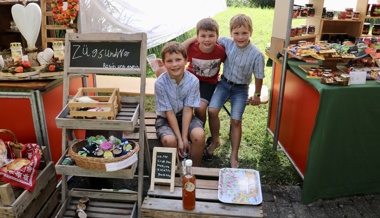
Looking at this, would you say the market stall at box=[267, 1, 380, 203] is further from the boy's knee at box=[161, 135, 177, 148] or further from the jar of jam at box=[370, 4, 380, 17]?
the boy's knee at box=[161, 135, 177, 148]

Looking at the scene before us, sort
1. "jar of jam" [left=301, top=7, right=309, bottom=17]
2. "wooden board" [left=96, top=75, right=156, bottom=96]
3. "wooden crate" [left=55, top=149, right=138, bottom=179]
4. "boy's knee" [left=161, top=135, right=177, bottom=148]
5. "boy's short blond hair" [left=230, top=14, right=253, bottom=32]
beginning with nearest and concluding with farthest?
"wooden crate" [left=55, top=149, right=138, bottom=179] → "boy's knee" [left=161, top=135, right=177, bottom=148] → "boy's short blond hair" [left=230, top=14, right=253, bottom=32] → "jar of jam" [left=301, top=7, right=309, bottom=17] → "wooden board" [left=96, top=75, right=156, bottom=96]

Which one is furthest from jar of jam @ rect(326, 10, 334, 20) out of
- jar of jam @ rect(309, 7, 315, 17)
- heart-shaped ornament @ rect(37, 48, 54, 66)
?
heart-shaped ornament @ rect(37, 48, 54, 66)

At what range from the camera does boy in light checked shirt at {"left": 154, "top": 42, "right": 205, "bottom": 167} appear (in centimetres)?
269

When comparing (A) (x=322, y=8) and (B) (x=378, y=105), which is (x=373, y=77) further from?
(A) (x=322, y=8)

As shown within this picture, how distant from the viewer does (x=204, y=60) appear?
3221 mm

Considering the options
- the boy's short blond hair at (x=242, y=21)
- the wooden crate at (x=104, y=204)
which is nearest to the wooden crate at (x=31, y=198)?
the wooden crate at (x=104, y=204)

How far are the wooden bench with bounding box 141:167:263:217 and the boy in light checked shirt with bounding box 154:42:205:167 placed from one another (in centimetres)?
42

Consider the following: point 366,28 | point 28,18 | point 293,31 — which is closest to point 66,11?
point 28,18

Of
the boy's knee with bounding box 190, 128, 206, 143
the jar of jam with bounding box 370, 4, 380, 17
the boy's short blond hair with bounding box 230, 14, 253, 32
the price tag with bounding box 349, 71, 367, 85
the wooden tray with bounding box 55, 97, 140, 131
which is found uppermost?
the jar of jam with bounding box 370, 4, 380, 17

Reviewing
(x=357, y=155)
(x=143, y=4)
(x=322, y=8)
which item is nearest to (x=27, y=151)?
(x=357, y=155)

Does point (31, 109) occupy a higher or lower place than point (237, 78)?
lower

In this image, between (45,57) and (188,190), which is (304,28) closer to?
(188,190)

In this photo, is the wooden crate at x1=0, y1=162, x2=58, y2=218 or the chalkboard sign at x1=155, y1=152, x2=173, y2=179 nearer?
the wooden crate at x1=0, y1=162, x2=58, y2=218

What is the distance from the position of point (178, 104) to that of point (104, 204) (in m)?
1.02
